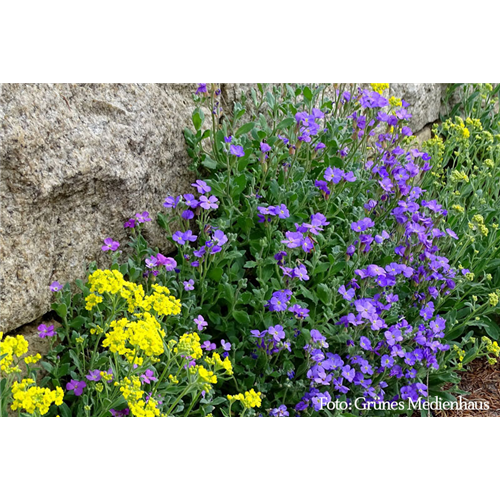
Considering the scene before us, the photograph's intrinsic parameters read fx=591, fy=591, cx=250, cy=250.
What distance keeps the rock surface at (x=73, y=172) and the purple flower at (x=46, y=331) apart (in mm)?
89

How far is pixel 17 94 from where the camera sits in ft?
8.22

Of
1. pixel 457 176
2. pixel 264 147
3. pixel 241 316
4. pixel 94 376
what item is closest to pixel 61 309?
pixel 94 376

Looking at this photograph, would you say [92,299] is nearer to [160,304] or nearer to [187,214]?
[160,304]

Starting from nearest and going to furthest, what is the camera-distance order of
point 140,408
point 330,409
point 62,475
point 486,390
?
point 62,475
point 140,408
point 330,409
point 486,390

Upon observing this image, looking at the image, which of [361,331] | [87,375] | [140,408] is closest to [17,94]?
[87,375]

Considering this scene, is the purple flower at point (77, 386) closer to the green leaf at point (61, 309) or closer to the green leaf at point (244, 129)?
the green leaf at point (61, 309)

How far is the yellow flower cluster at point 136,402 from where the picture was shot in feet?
6.42

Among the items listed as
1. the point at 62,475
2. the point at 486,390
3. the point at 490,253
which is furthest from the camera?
the point at 490,253

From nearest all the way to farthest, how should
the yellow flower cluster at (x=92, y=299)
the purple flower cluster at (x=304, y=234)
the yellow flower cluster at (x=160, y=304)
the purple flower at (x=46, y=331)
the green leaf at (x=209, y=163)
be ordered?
the yellow flower cluster at (x=160, y=304) < the yellow flower cluster at (x=92, y=299) < the purple flower at (x=46, y=331) < the purple flower cluster at (x=304, y=234) < the green leaf at (x=209, y=163)

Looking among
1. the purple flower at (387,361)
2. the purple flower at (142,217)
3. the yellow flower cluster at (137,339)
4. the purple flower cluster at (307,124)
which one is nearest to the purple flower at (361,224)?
the purple flower cluster at (307,124)

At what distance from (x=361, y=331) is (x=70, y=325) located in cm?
144

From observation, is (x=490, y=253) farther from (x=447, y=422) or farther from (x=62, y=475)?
(x=62, y=475)

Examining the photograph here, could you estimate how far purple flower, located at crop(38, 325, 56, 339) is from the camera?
2.51 metres

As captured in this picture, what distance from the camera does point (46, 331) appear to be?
254 centimetres
